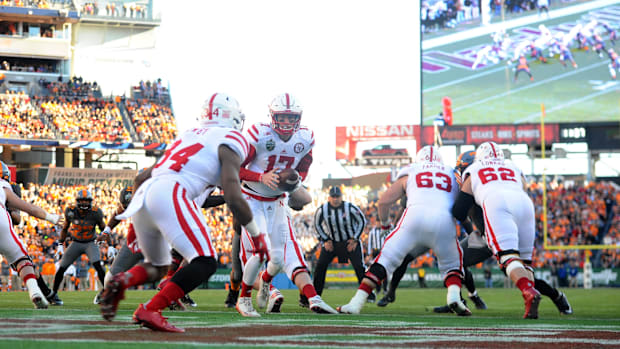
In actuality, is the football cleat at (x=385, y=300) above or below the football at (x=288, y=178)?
below

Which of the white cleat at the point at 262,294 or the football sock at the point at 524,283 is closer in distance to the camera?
the football sock at the point at 524,283

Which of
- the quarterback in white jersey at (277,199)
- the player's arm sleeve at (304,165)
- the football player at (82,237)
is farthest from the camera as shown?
the football player at (82,237)

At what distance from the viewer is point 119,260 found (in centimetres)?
1009

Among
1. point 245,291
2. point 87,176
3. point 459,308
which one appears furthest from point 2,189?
point 87,176

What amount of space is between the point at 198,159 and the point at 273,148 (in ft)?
9.89

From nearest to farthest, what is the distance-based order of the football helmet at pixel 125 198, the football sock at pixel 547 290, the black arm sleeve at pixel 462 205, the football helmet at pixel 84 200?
the black arm sleeve at pixel 462 205
the football sock at pixel 547 290
the football helmet at pixel 125 198
the football helmet at pixel 84 200

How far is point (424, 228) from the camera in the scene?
8.59 m

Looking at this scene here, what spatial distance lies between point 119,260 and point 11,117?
29.8 m

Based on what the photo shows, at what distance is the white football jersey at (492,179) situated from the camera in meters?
8.88

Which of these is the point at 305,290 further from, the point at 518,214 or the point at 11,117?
the point at 11,117

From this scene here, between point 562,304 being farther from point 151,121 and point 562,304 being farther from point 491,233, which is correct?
point 151,121

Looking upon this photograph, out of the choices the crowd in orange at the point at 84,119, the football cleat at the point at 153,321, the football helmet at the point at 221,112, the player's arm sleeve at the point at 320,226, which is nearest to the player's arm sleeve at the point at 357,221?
the player's arm sleeve at the point at 320,226

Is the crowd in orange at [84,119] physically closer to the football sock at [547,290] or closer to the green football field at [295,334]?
the football sock at [547,290]

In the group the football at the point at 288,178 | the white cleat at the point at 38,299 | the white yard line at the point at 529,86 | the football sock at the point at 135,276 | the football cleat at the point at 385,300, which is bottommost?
the football cleat at the point at 385,300
